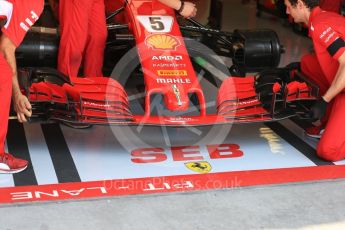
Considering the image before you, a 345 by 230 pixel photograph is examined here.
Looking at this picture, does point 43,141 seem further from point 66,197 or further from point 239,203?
point 239,203

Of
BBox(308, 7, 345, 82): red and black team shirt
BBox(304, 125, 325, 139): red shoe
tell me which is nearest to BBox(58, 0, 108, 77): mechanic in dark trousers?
BBox(308, 7, 345, 82): red and black team shirt

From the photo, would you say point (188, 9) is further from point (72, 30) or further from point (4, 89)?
point (4, 89)

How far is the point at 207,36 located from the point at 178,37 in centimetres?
91

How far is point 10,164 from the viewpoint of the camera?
12.8 feet

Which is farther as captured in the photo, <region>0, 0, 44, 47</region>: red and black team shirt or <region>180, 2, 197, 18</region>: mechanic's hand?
<region>180, 2, 197, 18</region>: mechanic's hand

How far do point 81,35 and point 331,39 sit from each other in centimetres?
Answer: 180

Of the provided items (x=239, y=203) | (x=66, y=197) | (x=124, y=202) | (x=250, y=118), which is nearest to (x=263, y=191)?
(x=239, y=203)

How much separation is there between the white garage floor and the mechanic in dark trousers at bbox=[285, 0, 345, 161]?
0.18m

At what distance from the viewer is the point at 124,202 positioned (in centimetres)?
361

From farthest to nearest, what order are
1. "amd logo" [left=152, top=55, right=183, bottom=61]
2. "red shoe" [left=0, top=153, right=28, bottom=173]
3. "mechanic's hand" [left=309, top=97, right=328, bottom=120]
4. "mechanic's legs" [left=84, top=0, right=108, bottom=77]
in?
"mechanic's legs" [left=84, top=0, right=108, bottom=77], "amd logo" [left=152, top=55, right=183, bottom=61], "mechanic's hand" [left=309, top=97, right=328, bottom=120], "red shoe" [left=0, top=153, right=28, bottom=173]

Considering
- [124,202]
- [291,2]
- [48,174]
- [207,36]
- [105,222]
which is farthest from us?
[207,36]

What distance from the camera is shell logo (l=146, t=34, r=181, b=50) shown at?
14.6 ft

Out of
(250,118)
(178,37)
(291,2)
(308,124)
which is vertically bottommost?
(308,124)

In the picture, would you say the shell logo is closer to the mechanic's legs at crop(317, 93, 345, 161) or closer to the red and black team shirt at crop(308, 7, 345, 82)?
the red and black team shirt at crop(308, 7, 345, 82)
